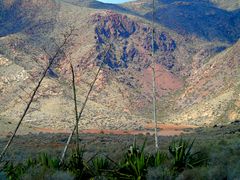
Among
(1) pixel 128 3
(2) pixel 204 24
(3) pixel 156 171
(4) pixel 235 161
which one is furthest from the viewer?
(1) pixel 128 3

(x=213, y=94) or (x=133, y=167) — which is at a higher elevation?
(x=213, y=94)

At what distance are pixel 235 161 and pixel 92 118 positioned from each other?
6367 centimetres

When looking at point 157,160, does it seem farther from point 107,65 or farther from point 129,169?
point 107,65

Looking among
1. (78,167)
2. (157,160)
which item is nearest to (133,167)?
(157,160)

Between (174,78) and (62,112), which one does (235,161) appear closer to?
(62,112)

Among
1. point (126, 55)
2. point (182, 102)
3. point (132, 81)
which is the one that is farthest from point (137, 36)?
point (182, 102)

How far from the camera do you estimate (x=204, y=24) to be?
136625 mm

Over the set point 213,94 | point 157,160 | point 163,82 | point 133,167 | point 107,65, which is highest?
point 107,65

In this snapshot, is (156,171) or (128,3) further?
(128,3)

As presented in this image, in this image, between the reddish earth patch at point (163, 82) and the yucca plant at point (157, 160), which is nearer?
the yucca plant at point (157, 160)

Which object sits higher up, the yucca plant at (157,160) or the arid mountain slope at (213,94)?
the arid mountain slope at (213,94)

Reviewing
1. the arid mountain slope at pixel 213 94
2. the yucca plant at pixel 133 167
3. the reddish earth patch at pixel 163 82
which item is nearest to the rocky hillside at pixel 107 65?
the reddish earth patch at pixel 163 82

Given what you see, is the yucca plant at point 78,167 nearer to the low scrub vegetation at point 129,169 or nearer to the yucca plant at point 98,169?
the low scrub vegetation at point 129,169

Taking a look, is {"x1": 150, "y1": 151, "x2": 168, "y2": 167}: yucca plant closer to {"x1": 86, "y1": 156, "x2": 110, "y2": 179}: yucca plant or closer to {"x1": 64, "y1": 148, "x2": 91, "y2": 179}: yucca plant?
{"x1": 86, "y1": 156, "x2": 110, "y2": 179}: yucca plant
